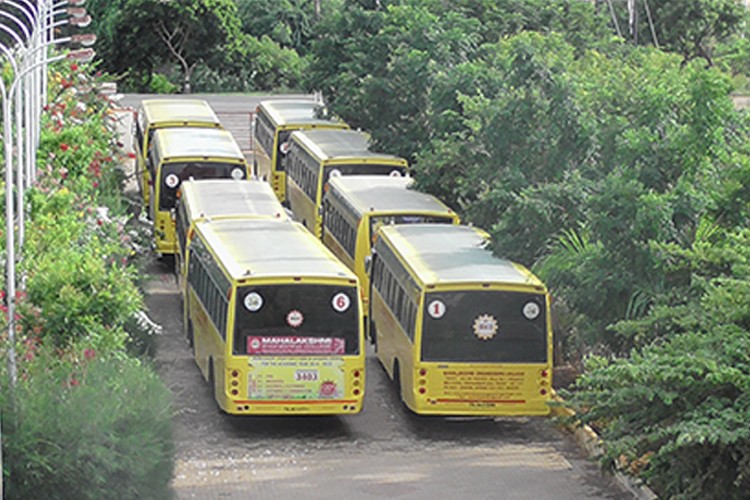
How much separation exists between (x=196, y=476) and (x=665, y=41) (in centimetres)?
3731

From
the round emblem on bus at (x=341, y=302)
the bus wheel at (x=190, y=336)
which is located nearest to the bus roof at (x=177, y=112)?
the bus wheel at (x=190, y=336)

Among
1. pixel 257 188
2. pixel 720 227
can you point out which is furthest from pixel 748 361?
pixel 257 188

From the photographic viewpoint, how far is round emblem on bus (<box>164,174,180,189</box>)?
35.4 metres

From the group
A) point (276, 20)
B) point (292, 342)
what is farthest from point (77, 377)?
point (276, 20)

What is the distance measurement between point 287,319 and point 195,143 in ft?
49.2

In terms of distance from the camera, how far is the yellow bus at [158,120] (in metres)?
41.3

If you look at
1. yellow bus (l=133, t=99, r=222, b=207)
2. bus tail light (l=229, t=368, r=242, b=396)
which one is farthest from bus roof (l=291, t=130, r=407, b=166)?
bus tail light (l=229, t=368, r=242, b=396)

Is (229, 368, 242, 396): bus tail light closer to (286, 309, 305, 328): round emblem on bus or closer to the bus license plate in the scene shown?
the bus license plate

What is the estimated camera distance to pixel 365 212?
2981 cm

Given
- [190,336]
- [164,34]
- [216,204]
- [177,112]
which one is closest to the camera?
[190,336]

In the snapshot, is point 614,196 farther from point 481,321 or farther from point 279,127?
point 279,127

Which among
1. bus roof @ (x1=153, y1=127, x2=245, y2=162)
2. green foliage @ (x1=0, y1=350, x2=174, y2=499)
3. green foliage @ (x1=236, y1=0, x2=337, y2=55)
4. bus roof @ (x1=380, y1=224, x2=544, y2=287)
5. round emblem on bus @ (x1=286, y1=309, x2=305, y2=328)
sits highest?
green foliage @ (x1=0, y1=350, x2=174, y2=499)

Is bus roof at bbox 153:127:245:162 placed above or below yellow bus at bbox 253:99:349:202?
above

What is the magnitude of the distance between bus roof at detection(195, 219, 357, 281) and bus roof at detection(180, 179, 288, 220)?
146cm
